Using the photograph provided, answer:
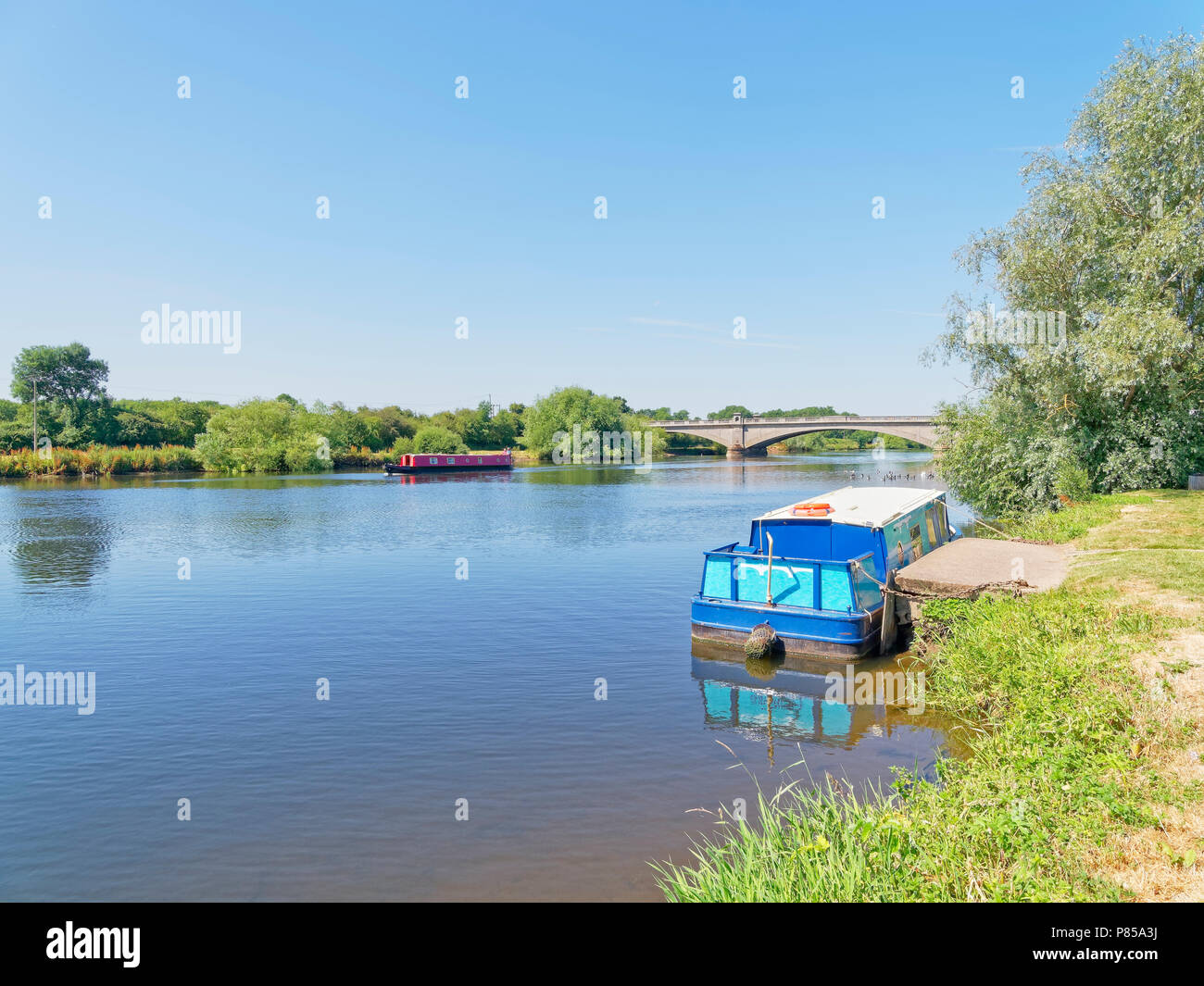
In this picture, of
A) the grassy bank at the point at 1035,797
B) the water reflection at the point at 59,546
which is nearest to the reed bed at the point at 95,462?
the water reflection at the point at 59,546

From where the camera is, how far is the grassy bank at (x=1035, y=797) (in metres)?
5.56

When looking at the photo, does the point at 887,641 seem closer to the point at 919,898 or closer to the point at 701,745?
the point at 701,745

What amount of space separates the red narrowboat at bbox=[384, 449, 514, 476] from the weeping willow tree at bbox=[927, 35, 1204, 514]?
71.1 m

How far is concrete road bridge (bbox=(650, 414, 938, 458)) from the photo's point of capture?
9444 centimetres

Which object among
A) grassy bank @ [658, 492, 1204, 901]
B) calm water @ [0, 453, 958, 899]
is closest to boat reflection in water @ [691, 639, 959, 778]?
calm water @ [0, 453, 958, 899]

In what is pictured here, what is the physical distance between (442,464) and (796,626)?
267 ft

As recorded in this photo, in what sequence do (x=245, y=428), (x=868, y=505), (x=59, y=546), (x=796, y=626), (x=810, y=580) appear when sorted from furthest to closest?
(x=245, y=428), (x=59, y=546), (x=868, y=505), (x=810, y=580), (x=796, y=626)

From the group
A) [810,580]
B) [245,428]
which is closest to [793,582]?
[810,580]

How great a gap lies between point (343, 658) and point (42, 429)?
10425cm

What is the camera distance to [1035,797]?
6520mm

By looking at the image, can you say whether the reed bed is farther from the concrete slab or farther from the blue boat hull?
the concrete slab

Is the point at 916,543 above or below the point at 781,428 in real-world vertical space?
below

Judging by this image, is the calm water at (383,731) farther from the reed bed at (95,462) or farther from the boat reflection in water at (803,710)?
the reed bed at (95,462)

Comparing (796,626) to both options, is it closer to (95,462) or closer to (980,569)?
(980,569)
